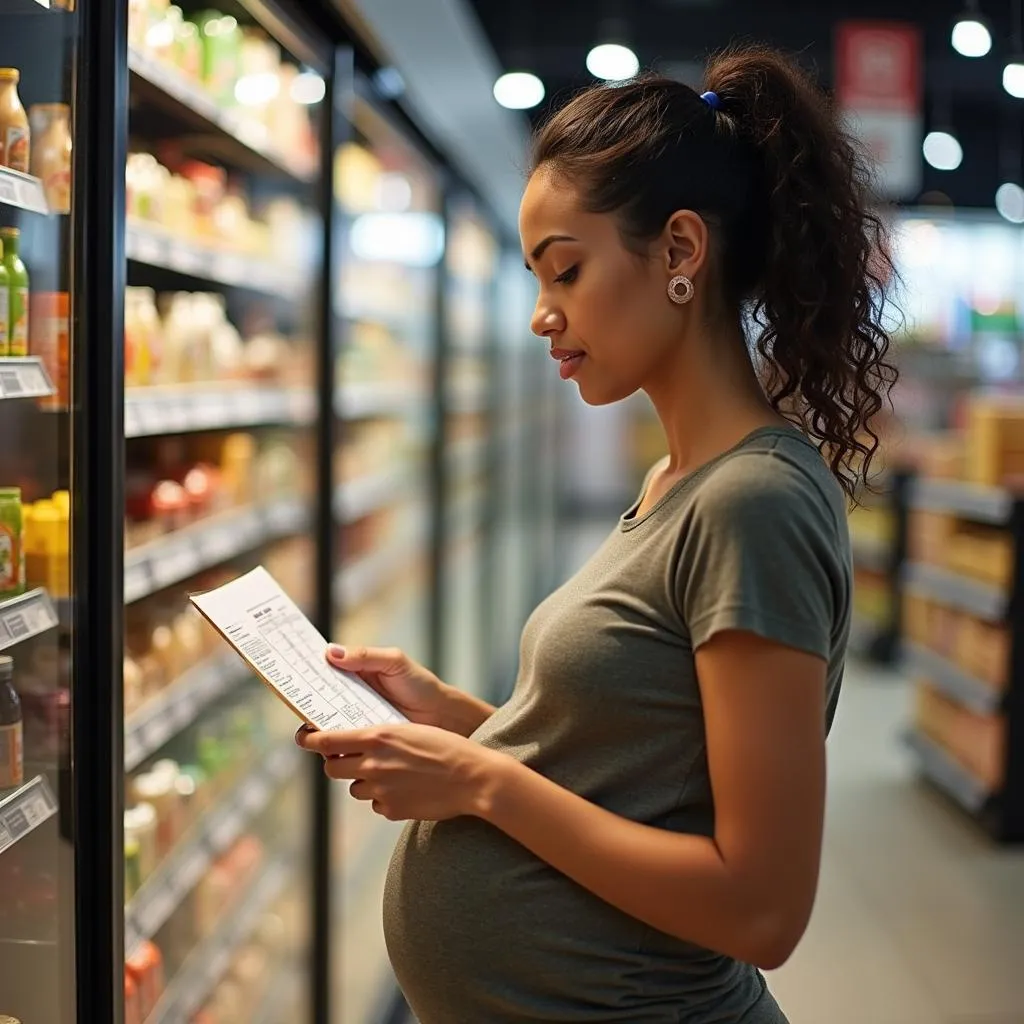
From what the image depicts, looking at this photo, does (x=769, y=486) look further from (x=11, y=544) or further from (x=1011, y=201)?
(x=1011, y=201)

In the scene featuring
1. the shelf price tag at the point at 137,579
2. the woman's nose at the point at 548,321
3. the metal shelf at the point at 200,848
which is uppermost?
the woman's nose at the point at 548,321

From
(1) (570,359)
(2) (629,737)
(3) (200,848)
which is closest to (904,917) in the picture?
(3) (200,848)

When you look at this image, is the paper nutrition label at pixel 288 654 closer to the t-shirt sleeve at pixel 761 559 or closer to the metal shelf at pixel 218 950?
the t-shirt sleeve at pixel 761 559

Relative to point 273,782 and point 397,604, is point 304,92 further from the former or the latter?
point 397,604

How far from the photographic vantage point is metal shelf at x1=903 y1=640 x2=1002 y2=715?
487 cm

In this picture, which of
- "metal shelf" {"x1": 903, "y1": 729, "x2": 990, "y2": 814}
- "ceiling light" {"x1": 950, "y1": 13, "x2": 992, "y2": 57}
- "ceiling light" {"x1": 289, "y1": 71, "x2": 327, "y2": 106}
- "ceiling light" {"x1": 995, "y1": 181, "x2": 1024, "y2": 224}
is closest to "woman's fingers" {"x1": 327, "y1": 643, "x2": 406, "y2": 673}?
"ceiling light" {"x1": 289, "y1": 71, "x2": 327, "y2": 106}

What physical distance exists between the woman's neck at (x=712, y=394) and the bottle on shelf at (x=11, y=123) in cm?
85

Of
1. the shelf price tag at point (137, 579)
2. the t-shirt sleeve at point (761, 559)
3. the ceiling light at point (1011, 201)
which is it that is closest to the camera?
the t-shirt sleeve at point (761, 559)

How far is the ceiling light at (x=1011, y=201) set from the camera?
1211 centimetres

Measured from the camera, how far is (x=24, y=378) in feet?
5.03

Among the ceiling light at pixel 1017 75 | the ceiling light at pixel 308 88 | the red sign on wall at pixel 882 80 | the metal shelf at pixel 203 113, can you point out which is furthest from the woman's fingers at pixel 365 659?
the red sign on wall at pixel 882 80

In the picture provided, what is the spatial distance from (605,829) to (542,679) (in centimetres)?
17

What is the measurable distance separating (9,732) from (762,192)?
3.66 feet

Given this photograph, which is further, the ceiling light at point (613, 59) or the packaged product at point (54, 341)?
the ceiling light at point (613, 59)
